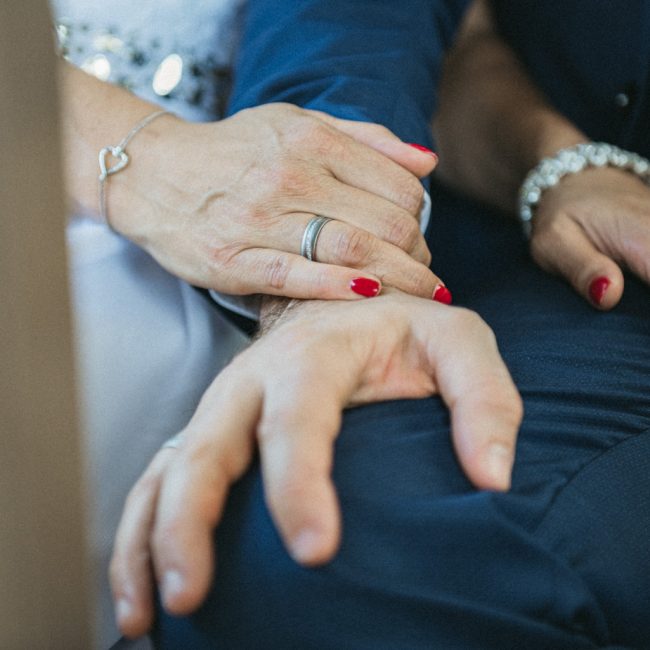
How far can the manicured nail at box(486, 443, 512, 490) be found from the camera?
0.41 meters

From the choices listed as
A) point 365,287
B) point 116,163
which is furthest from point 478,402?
point 116,163

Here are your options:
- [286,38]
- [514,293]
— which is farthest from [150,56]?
[514,293]

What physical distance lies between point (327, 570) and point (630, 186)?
526 millimetres

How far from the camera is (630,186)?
0.74 meters

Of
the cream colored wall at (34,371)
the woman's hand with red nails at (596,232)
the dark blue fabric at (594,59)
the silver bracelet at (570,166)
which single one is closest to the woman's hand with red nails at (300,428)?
the cream colored wall at (34,371)

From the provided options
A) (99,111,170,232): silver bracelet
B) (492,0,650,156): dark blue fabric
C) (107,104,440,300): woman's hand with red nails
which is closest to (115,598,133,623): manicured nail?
(107,104,440,300): woman's hand with red nails

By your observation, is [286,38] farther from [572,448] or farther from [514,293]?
[572,448]

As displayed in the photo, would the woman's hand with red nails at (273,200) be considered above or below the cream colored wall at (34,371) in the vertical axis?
below

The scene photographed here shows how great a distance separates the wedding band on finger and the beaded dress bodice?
28cm

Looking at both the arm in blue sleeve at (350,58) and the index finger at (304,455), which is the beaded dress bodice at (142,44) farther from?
the index finger at (304,455)

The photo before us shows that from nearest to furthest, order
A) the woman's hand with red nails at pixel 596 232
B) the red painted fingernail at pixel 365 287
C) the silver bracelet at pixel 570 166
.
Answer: the red painted fingernail at pixel 365 287, the woman's hand with red nails at pixel 596 232, the silver bracelet at pixel 570 166

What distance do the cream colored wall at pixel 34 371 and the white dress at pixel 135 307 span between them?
0.80 ft

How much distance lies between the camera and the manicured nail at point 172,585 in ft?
1.17

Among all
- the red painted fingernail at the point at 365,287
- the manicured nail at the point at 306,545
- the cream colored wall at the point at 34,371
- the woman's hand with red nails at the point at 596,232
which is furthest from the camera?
the woman's hand with red nails at the point at 596,232
